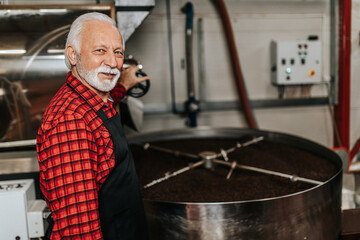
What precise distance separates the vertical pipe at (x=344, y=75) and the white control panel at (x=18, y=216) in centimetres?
253

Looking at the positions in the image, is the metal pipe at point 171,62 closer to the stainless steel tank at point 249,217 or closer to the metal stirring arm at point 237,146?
the metal stirring arm at point 237,146

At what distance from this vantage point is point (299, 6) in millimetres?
2963

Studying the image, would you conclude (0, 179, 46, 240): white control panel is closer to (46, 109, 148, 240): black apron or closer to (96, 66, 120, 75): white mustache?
(46, 109, 148, 240): black apron

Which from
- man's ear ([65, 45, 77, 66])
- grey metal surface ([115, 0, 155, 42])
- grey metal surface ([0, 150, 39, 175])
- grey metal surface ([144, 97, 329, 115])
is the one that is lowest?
grey metal surface ([0, 150, 39, 175])

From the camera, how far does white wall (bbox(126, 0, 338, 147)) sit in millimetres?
2791

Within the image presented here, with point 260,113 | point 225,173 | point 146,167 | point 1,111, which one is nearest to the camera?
point 1,111

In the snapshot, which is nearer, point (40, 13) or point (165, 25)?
point (40, 13)

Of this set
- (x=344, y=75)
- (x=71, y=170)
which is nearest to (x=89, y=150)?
(x=71, y=170)

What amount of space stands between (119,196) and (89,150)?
0.67ft

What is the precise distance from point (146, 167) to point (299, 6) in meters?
2.04

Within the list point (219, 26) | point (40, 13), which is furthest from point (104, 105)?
point (219, 26)

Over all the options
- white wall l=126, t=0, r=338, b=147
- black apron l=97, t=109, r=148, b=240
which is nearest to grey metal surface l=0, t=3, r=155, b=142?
black apron l=97, t=109, r=148, b=240

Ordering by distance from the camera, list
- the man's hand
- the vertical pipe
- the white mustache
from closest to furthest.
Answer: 1. the white mustache
2. the man's hand
3. the vertical pipe

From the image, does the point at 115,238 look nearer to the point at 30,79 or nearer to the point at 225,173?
the point at 225,173
